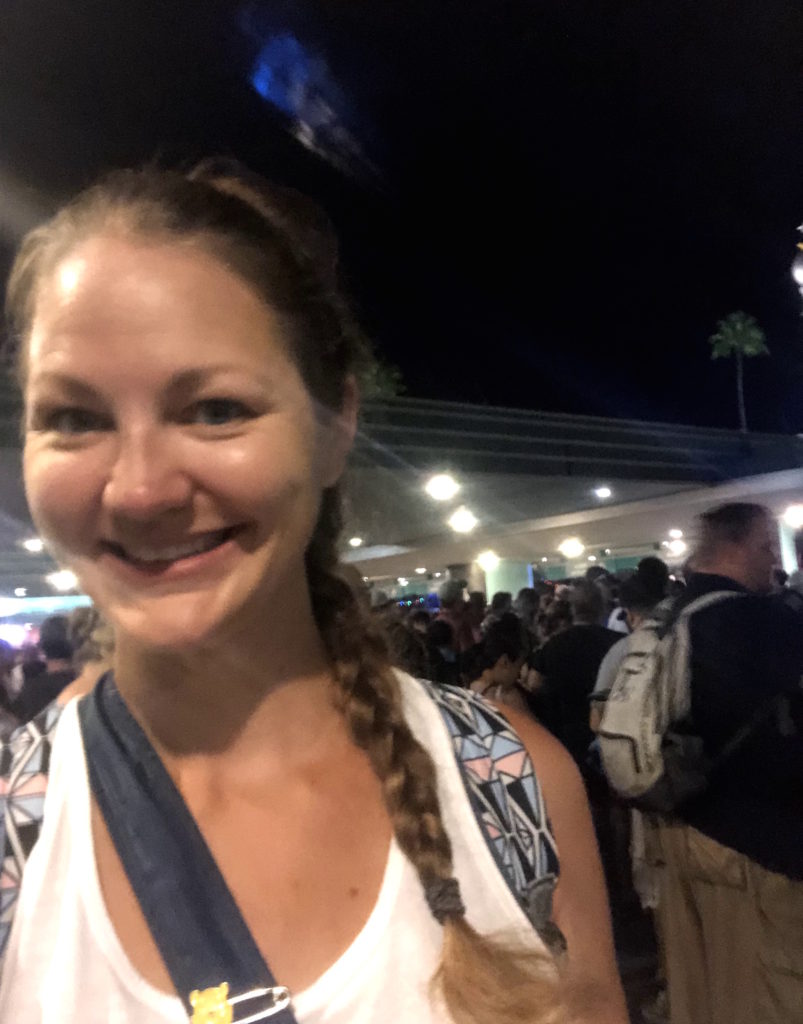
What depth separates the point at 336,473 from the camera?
3.11 feet

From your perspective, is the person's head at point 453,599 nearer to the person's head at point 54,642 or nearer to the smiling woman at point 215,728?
the person's head at point 54,642

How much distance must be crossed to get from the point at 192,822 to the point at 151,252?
0.61 meters

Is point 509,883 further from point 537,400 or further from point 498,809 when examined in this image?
point 537,400

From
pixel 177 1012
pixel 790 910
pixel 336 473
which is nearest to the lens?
pixel 177 1012

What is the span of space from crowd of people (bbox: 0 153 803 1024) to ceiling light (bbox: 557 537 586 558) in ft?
46.2

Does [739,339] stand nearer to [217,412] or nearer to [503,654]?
[503,654]

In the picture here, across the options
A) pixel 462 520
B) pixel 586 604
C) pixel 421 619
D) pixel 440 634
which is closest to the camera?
pixel 586 604

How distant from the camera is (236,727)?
2.93 feet

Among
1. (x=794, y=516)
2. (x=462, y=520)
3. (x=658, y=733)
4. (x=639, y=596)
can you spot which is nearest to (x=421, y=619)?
(x=639, y=596)

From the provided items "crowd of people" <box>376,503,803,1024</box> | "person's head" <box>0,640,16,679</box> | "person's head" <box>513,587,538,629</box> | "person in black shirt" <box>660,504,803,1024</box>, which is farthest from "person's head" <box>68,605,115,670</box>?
"person's head" <box>513,587,538,629</box>

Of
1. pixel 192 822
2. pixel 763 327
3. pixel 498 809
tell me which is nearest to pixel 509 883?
pixel 498 809

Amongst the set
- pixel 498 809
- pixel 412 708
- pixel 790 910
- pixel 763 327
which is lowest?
pixel 790 910

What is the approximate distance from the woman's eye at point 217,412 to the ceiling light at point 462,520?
1020cm

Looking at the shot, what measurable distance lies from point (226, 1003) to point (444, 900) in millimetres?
228
